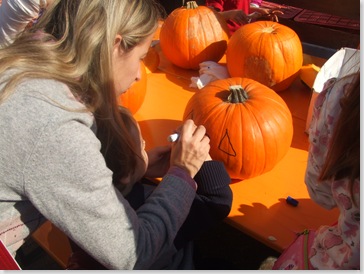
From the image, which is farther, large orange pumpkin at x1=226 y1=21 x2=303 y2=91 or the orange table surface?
large orange pumpkin at x1=226 y1=21 x2=303 y2=91

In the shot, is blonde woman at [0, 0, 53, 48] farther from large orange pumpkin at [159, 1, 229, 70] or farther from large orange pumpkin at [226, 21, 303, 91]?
large orange pumpkin at [226, 21, 303, 91]

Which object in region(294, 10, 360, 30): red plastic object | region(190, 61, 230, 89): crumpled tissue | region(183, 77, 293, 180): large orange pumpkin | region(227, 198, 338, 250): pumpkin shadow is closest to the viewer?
region(227, 198, 338, 250): pumpkin shadow

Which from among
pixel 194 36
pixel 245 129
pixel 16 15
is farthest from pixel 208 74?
pixel 16 15

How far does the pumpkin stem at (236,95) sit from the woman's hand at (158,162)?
254mm

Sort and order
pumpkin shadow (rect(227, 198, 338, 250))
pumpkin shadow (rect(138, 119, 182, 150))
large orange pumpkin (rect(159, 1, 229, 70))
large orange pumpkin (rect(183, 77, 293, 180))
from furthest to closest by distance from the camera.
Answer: large orange pumpkin (rect(159, 1, 229, 70)) < pumpkin shadow (rect(138, 119, 182, 150)) < large orange pumpkin (rect(183, 77, 293, 180)) < pumpkin shadow (rect(227, 198, 338, 250))

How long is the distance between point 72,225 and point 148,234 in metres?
0.18

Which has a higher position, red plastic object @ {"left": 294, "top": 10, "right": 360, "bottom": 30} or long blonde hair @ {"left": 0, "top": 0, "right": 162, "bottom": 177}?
long blonde hair @ {"left": 0, "top": 0, "right": 162, "bottom": 177}

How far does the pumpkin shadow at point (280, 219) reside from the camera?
0.94 m

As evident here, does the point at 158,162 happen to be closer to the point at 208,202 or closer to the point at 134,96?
the point at 208,202

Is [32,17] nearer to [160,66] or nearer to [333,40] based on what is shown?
[160,66]

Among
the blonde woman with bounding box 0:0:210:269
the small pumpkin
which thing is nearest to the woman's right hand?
the blonde woman with bounding box 0:0:210:269

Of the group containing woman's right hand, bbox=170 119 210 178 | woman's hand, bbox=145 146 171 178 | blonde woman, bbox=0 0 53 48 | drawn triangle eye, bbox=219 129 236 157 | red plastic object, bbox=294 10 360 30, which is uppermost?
blonde woman, bbox=0 0 53 48

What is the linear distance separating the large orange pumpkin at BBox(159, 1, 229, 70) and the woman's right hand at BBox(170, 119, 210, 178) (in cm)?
72

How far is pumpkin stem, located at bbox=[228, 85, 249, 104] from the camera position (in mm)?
1147
